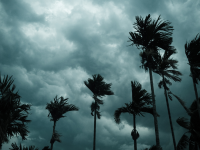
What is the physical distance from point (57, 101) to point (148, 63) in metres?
10.5

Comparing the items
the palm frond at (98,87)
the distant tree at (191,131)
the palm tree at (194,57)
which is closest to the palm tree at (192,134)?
the distant tree at (191,131)

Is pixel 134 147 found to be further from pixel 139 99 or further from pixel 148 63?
pixel 148 63

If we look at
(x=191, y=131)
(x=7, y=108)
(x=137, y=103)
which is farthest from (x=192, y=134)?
(x=7, y=108)

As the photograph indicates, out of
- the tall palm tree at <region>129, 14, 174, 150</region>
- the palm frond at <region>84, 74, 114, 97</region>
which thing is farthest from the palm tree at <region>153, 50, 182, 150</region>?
the palm frond at <region>84, 74, 114, 97</region>

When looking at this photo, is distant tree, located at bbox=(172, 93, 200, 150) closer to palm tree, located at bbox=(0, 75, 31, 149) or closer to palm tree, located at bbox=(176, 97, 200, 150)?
palm tree, located at bbox=(176, 97, 200, 150)

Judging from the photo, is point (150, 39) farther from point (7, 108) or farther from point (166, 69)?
point (7, 108)

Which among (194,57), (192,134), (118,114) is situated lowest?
(192,134)

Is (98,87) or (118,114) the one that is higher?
(98,87)

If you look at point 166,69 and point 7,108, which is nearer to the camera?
point 7,108

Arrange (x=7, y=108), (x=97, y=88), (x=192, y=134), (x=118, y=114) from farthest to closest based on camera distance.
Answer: (x=97, y=88) → (x=118, y=114) → (x=192, y=134) → (x=7, y=108)

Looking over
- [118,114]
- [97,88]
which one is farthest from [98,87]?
[118,114]

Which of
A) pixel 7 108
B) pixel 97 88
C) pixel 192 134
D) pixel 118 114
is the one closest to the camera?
pixel 7 108

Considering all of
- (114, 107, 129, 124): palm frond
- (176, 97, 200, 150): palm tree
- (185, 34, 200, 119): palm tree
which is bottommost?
(176, 97, 200, 150): palm tree

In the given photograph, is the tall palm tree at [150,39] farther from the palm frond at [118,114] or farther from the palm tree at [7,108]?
the palm tree at [7,108]
